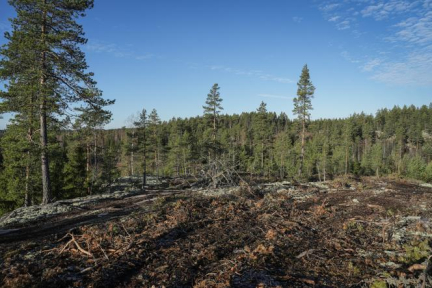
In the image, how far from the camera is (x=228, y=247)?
19.1 feet

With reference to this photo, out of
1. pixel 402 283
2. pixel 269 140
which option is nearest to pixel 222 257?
pixel 402 283

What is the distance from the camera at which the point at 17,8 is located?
1175cm

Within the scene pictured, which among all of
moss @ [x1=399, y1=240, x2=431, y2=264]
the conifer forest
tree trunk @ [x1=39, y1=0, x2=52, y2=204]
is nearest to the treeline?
the conifer forest

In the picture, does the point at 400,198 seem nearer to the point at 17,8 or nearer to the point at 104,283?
the point at 104,283

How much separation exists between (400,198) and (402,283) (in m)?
8.30

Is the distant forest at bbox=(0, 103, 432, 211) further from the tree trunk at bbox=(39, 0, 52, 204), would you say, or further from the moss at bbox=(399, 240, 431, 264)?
the moss at bbox=(399, 240, 431, 264)

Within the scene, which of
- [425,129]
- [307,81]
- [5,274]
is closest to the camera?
[5,274]

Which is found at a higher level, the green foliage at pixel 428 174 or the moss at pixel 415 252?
the moss at pixel 415 252

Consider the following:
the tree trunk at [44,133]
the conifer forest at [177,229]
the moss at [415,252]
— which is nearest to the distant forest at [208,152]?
the tree trunk at [44,133]

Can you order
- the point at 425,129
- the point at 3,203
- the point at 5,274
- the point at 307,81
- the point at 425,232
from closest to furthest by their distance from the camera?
the point at 5,274 → the point at 425,232 → the point at 3,203 → the point at 307,81 → the point at 425,129

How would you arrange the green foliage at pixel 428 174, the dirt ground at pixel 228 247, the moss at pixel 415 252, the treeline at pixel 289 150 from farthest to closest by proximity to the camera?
the green foliage at pixel 428 174, the treeline at pixel 289 150, the moss at pixel 415 252, the dirt ground at pixel 228 247

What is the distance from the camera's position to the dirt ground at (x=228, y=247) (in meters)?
4.40

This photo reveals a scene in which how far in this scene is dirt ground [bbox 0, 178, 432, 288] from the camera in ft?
14.4

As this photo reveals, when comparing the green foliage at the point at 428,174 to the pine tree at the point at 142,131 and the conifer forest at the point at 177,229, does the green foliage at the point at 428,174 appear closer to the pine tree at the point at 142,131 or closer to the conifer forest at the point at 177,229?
the conifer forest at the point at 177,229
